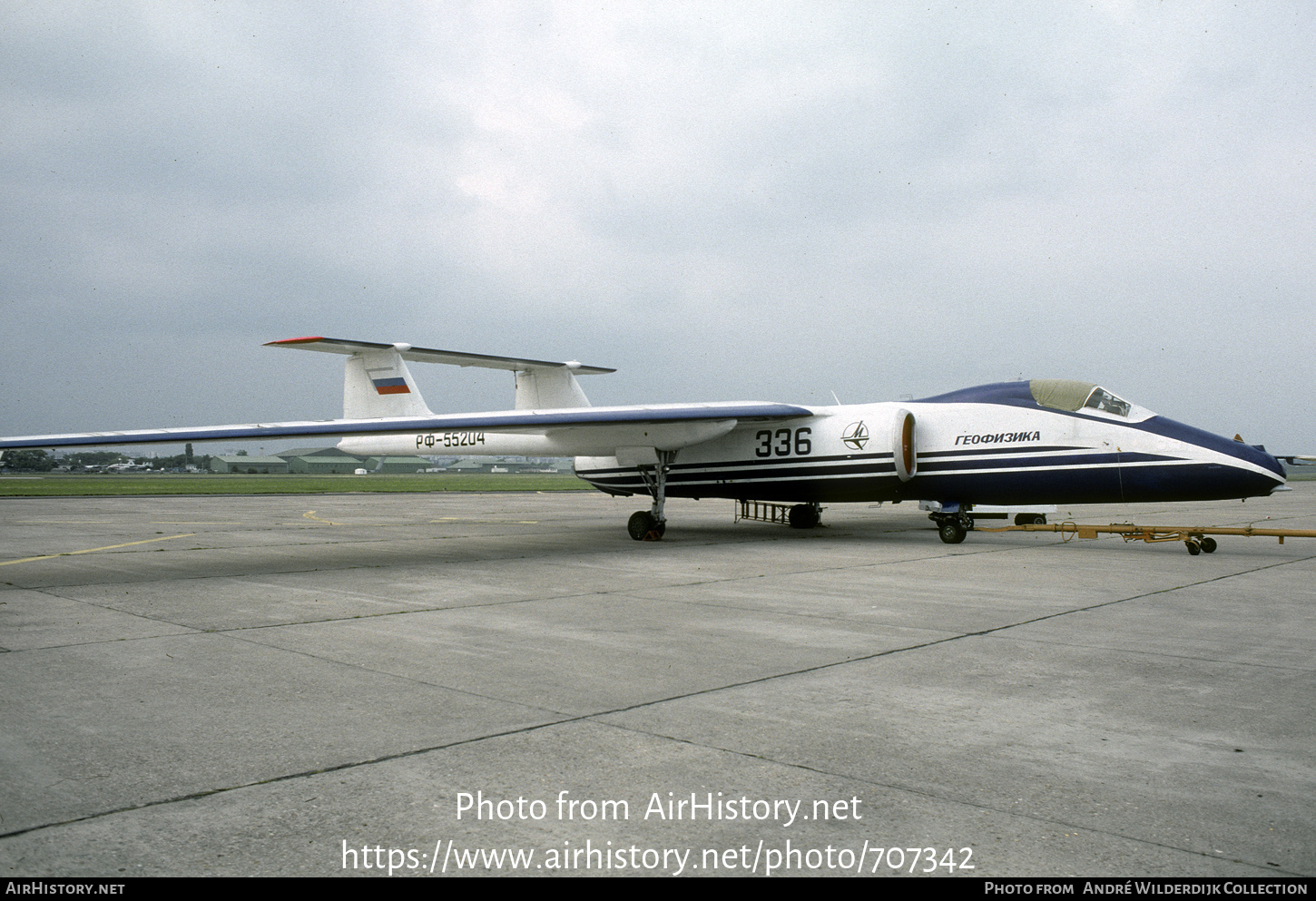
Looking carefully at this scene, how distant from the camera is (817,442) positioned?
16.6m

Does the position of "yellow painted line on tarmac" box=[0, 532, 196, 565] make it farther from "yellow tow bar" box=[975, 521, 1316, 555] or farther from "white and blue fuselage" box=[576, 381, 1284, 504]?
"yellow tow bar" box=[975, 521, 1316, 555]

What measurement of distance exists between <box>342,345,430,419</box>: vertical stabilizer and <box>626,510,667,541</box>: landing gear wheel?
17.1 ft

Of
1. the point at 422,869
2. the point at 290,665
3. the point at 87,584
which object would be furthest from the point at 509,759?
the point at 87,584

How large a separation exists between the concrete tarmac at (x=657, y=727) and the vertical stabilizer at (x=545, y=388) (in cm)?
941

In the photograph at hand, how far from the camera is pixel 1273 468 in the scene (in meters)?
13.3

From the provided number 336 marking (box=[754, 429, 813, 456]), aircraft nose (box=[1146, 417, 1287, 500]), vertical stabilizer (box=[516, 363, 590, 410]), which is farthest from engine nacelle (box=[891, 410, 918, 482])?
vertical stabilizer (box=[516, 363, 590, 410])

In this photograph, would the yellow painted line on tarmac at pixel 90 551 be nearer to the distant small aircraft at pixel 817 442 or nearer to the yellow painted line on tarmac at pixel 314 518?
the distant small aircraft at pixel 817 442

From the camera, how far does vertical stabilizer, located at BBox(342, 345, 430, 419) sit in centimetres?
1867

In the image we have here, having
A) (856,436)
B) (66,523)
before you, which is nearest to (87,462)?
(66,523)

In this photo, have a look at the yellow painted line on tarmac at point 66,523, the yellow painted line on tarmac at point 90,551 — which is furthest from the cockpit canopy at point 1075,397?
the yellow painted line on tarmac at point 66,523

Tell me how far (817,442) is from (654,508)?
3.28m

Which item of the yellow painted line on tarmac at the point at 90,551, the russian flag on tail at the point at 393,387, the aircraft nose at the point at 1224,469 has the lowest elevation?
the yellow painted line on tarmac at the point at 90,551

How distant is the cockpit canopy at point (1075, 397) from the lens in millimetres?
14414

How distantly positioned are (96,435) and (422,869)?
12.0 metres
